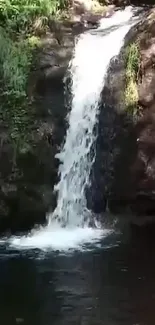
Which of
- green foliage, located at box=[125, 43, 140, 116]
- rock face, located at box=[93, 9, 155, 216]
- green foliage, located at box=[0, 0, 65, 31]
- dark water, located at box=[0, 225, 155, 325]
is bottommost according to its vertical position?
dark water, located at box=[0, 225, 155, 325]

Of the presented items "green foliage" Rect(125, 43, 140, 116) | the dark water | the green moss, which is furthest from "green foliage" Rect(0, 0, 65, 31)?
the dark water

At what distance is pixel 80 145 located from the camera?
32.5 feet

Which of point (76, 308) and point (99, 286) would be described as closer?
point (76, 308)

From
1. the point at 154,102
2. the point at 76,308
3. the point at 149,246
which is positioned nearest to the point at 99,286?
the point at 76,308

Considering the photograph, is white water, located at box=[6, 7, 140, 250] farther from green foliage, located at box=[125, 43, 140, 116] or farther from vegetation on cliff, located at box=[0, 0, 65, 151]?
vegetation on cliff, located at box=[0, 0, 65, 151]

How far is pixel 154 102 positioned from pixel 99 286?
339 cm

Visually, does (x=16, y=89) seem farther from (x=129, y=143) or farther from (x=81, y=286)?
(x=81, y=286)

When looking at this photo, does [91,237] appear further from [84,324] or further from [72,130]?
[84,324]

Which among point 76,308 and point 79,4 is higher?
point 79,4

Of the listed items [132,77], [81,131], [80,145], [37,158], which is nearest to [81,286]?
[37,158]

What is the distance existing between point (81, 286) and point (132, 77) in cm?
380

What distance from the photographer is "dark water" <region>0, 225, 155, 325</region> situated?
616cm

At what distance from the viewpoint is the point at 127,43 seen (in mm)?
10109

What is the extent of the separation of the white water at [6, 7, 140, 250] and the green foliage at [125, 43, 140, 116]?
475 millimetres
